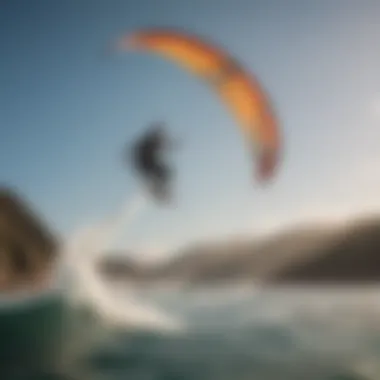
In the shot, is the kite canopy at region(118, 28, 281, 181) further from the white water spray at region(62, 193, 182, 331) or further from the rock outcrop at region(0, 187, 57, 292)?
the rock outcrop at region(0, 187, 57, 292)

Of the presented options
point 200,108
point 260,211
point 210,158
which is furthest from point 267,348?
point 200,108

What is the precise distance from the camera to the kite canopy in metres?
1.36

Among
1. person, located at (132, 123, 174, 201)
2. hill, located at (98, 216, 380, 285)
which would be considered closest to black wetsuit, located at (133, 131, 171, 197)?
person, located at (132, 123, 174, 201)

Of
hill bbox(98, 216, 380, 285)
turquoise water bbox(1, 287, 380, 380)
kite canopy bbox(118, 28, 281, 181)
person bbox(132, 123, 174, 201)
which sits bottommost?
turquoise water bbox(1, 287, 380, 380)

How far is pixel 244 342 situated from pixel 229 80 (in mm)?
509

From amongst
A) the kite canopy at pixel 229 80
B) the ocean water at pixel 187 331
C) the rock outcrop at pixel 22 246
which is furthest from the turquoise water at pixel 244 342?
the kite canopy at pixel 229 80

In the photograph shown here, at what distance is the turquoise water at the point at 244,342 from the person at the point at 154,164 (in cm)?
21

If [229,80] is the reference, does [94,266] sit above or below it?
below

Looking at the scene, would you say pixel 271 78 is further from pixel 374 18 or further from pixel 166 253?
pixel 166 253

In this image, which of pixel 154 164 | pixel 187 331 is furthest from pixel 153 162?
pixel 187 331

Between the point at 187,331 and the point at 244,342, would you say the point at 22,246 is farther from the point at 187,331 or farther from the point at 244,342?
the point at 244,342

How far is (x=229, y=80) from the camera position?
4.49ft

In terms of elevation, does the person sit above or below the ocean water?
above

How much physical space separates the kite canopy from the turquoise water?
0.86 feet
